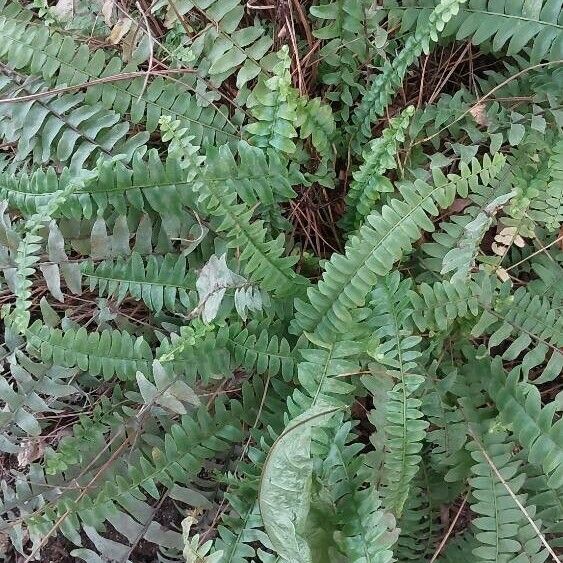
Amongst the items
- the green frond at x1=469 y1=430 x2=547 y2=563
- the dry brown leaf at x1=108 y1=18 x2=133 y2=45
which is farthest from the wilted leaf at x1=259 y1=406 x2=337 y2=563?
the dry brown leaf at x1=108 y1=18 x2=133 y2=45

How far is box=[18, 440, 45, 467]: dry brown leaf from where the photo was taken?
1568mm

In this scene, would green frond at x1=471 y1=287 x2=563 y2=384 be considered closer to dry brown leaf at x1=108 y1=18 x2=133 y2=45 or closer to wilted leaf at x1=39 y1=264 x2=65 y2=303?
wilted leaf at x1=39 y1=264 x2=65 y2=303

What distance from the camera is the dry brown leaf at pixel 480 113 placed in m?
1.49

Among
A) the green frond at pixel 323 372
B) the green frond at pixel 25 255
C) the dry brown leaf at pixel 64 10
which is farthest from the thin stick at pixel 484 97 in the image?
the dry brown leaf at pixel 64 10

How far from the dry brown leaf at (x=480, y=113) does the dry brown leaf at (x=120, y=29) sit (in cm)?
83

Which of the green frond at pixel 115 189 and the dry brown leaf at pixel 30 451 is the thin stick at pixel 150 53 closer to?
the green frond at pixel 115 189

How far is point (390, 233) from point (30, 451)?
40.1 inches

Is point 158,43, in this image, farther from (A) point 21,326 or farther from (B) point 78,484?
(B) point 78,484

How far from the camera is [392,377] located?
1362 mm

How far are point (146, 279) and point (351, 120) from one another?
630 millimetres

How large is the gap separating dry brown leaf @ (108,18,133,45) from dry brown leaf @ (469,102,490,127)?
0.83 metres

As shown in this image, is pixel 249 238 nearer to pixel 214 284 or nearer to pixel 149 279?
pixel 214 284

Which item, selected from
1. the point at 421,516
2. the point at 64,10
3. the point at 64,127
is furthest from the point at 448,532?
the point at 64,10

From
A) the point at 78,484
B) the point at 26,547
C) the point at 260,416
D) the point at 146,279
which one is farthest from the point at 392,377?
the point at 26,547
